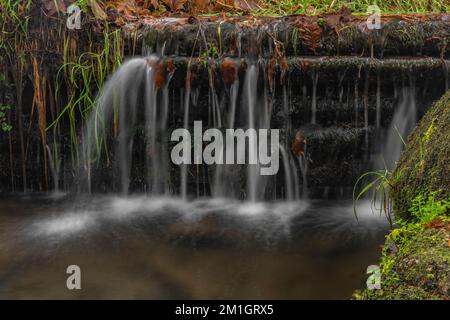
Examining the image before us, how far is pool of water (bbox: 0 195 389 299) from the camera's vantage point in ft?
10.6

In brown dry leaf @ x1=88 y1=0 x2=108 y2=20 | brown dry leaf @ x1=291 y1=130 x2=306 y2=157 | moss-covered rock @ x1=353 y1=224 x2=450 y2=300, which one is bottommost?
moss-covered rock @ x1=353 y1=224 x2=450 y2=300

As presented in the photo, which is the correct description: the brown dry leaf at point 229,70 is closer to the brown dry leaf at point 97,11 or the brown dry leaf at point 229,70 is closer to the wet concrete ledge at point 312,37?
the wet concrete ledge at point 312,37

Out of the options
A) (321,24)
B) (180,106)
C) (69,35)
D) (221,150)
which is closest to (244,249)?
(221,150)

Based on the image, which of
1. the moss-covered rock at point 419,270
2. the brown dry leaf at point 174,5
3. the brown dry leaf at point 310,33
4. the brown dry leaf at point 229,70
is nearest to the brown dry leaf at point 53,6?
the brown dry leaf at point 174,5

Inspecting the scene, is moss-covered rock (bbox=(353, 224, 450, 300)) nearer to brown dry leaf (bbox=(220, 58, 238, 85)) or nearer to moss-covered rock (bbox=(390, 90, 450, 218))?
moss-covered rock (bbox=(390, 90, 450, 218))

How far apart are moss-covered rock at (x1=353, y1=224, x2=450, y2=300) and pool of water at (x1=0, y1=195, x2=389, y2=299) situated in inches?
34.7

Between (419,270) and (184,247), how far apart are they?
2056 mm

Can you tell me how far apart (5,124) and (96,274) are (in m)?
2.42

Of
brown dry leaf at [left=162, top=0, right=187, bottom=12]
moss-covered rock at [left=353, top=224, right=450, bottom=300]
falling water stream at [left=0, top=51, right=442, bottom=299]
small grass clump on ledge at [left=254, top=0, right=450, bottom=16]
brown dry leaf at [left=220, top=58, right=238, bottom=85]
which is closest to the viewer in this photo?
moss-covered rock at [left=353, top=224, right=450, bottom=300]

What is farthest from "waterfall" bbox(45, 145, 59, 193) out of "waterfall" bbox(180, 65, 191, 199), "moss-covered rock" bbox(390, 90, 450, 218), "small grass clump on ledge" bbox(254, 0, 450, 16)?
"moss-covered rock" bbox(390, 90, 450, 218)

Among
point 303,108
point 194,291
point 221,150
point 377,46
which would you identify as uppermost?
point 377,46

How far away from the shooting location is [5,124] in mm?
5168

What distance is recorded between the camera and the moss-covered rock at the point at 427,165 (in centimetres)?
270

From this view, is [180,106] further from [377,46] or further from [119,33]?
[377,46]
